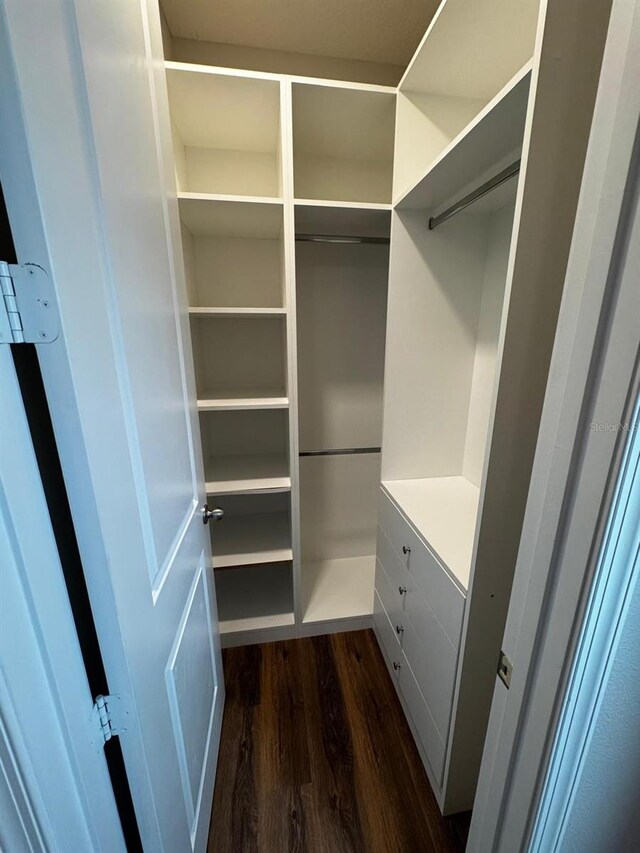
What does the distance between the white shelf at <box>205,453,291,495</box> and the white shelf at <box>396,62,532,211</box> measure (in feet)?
4.20

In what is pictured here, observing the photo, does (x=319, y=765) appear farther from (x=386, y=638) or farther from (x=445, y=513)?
(x=445, y=513)

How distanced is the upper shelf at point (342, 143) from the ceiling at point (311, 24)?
301 millimetres

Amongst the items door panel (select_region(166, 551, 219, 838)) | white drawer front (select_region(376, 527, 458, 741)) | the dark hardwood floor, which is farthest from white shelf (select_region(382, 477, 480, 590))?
the dark hardwood floor

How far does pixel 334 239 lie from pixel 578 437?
1.56m

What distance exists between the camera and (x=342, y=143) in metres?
1.62

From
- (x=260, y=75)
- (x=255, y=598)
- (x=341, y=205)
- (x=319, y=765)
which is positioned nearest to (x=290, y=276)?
(x=341, y=205)

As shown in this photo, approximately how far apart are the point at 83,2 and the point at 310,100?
43.0 inches

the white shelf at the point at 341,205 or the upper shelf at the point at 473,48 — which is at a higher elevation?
the upper shelf at the point at 473,48

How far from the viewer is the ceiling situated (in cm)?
127

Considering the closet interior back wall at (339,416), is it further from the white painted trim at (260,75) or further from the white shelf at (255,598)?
the white painted trim at (260,75)

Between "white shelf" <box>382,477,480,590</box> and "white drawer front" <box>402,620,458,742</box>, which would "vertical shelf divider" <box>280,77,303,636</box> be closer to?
"white shelf" <box>382,477,480,590</box>

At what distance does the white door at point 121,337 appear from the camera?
0.41 m

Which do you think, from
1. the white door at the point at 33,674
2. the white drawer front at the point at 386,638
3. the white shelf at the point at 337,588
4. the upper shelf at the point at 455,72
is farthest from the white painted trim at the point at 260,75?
the white shelf at the point at 337,588

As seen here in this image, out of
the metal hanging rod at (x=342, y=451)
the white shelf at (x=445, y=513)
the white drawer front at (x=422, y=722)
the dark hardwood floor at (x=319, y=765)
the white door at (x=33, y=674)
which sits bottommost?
the dark hardwood floor at (x=319, y=765)
